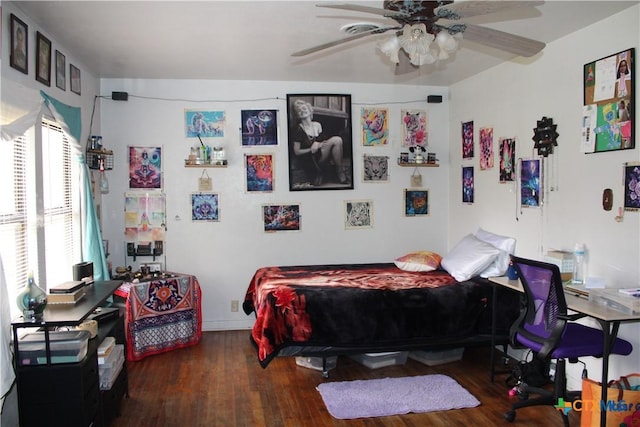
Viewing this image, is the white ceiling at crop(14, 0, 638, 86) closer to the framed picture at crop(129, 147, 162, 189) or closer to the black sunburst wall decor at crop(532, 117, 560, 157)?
the black sunburst wall decor at crop(532, 117, 560, 157)

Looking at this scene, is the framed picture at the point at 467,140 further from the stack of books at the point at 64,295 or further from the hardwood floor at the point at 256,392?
the stack of books at the point at 64,295

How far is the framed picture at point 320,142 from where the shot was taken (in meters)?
5.43

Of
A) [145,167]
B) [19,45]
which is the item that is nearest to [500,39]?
[19,45]

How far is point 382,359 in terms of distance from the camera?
4.25 meters

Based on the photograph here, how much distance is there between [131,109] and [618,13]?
4.26 m

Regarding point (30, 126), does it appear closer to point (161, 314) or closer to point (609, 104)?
point (161, 314)

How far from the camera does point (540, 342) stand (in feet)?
10.5

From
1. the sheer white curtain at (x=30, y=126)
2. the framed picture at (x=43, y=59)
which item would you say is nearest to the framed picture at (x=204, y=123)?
the sheer white curtain at (x=30, y=126)

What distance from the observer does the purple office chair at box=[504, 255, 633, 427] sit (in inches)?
122

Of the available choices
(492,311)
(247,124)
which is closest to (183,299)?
(247,124)

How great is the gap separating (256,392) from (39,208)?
196cm

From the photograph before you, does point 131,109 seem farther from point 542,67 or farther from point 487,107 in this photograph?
point 542,67

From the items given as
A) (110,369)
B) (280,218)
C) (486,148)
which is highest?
(486,148)

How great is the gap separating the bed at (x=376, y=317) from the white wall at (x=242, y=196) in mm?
1352
